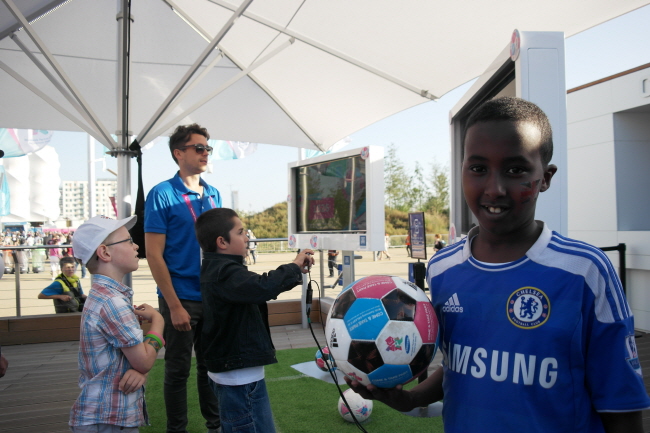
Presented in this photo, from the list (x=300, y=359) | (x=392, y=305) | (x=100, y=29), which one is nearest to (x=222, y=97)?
(x=100, y=29)

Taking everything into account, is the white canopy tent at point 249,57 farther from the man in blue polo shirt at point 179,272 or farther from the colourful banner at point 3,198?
the colourful banner at point 3,198

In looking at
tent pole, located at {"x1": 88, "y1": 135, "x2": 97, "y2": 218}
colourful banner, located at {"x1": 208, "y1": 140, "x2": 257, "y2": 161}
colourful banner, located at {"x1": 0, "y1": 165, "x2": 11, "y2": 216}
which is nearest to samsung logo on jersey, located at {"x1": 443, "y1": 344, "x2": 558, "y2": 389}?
colourful banner, located at {"x1": 208, "y1": 140, "x2": 257, "y2": 161}

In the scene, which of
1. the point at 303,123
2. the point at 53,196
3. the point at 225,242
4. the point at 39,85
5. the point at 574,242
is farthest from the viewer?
the point at 53,196

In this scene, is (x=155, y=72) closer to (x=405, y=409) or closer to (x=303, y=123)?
(x=303, y=123)

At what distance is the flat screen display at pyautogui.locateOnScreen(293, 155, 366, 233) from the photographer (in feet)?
17.4

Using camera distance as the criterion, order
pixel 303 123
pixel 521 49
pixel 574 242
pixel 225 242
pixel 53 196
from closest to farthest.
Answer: pixel 574 242, pixel 521 49, pixel 225 242, pixel 303 123, pixel 53 196

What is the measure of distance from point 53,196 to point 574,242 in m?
32.5

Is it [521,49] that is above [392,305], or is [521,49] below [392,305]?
above

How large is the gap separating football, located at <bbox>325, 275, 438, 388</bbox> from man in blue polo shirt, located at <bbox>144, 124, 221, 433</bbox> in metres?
1.93

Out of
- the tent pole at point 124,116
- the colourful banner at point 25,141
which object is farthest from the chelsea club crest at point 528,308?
the colourful banner at point 25,141

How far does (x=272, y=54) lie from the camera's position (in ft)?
17.2

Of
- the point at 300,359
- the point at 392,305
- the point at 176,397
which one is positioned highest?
the point at 392,305

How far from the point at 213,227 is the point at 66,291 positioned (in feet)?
18.7

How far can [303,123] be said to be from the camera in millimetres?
6852
